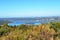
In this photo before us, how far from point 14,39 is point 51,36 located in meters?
1.55

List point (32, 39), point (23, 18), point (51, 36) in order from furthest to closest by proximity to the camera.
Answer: point (23, 18), point (51, 36), point (32, 39)

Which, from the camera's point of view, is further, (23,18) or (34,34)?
(23,18)

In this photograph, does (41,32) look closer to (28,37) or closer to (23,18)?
(28,37)

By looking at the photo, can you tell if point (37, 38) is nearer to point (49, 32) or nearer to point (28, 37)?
point (28, 37)

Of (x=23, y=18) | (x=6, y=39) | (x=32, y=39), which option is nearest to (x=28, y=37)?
(x=32, y=39)

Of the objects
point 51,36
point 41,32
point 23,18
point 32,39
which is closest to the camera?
point 32,39

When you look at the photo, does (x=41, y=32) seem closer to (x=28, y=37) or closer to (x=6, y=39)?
(x=28, y=37)

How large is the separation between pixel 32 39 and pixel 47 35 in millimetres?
813

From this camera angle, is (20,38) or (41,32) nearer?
(20,38)

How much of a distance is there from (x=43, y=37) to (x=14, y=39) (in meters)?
1.16

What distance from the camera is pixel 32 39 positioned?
8000mm

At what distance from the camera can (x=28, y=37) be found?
8.27 m

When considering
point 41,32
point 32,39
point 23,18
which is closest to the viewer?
point 32,39

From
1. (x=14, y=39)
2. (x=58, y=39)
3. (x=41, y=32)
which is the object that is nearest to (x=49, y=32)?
(x=41, y=32)
